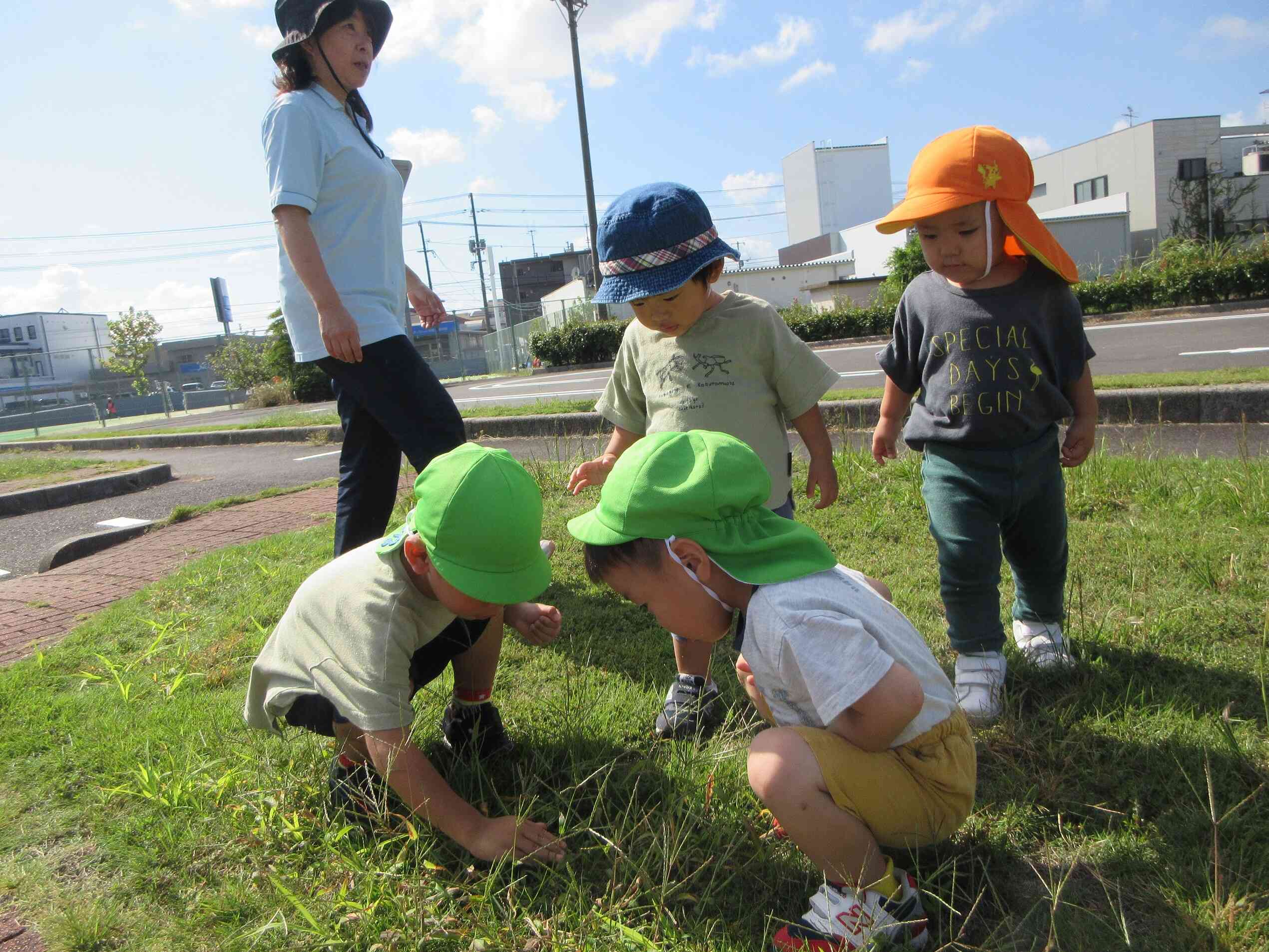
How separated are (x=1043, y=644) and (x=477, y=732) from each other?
1532 millimetres

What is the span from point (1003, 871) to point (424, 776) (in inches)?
44.7

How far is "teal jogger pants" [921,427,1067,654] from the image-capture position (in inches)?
A: 89.5

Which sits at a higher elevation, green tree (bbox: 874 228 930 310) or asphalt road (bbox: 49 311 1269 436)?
green tree (bbox: 874 228 930 310)

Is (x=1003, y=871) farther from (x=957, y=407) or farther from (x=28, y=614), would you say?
(x=28, y=614)

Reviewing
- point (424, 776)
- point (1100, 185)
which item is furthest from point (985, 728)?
point (1100, 185)

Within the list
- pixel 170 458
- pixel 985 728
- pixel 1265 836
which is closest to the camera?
pixel 1265 836

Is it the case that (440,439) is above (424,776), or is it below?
above

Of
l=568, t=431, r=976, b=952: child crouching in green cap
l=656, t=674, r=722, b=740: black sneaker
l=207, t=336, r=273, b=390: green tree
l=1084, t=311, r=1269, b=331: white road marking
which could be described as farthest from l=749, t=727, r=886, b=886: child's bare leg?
l=207, t=336, r=273, b=390: green tree

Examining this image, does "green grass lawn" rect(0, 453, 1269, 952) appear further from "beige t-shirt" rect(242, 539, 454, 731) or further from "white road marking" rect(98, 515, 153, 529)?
"white road marking" rect(98, 515, 153, 529)

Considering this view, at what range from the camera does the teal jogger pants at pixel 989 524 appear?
227 cm

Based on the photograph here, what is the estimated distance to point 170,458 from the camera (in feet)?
33.1

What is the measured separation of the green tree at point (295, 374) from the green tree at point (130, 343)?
11.6 meters

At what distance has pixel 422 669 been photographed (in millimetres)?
2098

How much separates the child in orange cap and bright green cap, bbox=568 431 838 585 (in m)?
0.85
